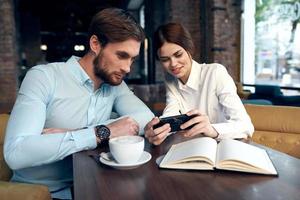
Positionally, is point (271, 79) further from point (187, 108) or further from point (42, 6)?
point (42, 6)

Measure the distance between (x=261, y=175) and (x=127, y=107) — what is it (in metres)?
0.75

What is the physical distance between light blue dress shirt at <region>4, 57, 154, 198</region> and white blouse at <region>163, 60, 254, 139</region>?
33cm

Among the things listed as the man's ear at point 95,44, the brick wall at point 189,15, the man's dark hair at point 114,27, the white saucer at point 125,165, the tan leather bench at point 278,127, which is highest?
the brick wall at point 189,15

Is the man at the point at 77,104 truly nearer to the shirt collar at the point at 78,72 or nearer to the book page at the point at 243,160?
the shirt collar at the point at 78,72

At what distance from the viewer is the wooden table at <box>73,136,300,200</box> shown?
771mm

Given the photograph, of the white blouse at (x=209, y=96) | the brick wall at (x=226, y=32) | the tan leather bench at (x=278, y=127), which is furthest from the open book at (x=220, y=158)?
the brick wall at (x=226, y=32)

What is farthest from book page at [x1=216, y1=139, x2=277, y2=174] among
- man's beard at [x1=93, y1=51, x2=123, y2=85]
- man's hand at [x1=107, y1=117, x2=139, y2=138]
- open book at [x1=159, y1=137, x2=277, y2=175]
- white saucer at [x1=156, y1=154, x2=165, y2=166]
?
man's beard at [x1=93, y1=51, x2=123, y2=85]

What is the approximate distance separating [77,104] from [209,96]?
69cm

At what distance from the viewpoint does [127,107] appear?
1486mm

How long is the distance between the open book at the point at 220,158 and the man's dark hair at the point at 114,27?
53 cm

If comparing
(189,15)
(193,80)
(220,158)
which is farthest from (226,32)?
(220,158)

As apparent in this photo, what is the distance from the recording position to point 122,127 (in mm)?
1219

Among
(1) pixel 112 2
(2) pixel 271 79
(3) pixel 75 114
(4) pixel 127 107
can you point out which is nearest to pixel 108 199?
(3) pixel 75 114

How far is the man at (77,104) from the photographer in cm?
112
